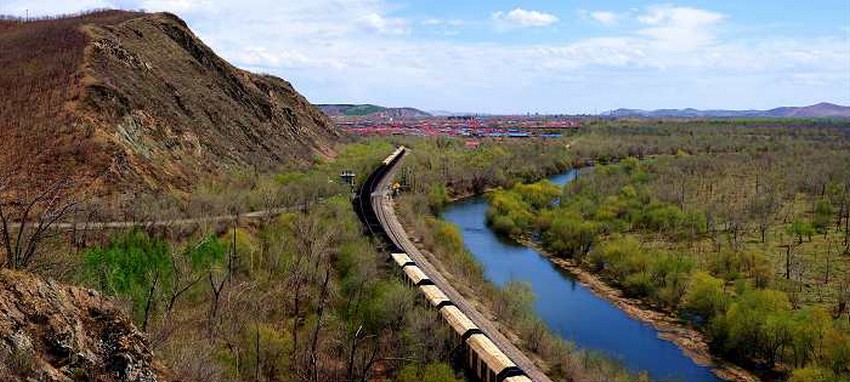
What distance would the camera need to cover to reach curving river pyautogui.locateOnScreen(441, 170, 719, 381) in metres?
31.0

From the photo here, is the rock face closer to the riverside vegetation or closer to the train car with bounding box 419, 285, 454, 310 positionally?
the train car with bounding box 419, 285, 454, 310

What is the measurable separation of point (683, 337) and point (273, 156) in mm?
43456

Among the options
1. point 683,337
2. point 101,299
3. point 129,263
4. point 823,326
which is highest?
point 101,299

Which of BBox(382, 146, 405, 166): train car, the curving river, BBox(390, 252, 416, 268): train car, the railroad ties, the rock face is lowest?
the curving river

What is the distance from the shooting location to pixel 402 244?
4453 cm

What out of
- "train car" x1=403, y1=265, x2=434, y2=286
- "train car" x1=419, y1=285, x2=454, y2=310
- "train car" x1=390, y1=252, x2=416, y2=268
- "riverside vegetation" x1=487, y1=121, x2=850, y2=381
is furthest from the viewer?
"train car" x1=390, y1=252, x2=416, y2=268

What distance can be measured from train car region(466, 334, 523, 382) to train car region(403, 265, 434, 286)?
709 centimetres

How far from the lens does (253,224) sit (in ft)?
137

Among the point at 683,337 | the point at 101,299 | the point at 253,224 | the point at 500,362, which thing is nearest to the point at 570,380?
the point at 500,362

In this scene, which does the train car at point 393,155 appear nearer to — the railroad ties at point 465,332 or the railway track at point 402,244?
the railway track at point 402,244

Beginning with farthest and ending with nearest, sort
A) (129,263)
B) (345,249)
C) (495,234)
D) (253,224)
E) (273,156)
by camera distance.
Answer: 1. (273,156)
2. (495,234)
3. (253,224)
4. (345,249)
5. (129,263)

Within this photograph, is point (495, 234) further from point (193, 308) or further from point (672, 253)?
point (193, 308)

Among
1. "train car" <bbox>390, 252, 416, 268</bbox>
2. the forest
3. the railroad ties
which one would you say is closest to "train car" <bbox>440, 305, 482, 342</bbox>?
the railroad ties

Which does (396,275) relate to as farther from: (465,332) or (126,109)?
(126,109)
